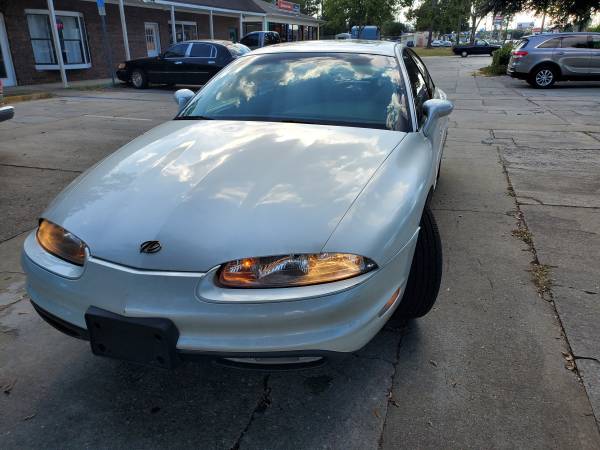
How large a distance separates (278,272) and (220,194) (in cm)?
49

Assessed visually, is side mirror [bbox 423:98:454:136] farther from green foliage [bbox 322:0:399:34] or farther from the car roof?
green foliage [bbox 322:0:399:34]

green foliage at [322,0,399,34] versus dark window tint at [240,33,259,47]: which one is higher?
green foliage at [322,0,399,34]

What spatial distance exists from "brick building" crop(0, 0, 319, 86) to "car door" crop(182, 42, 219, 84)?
4308 millimetres

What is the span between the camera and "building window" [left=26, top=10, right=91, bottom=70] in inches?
616

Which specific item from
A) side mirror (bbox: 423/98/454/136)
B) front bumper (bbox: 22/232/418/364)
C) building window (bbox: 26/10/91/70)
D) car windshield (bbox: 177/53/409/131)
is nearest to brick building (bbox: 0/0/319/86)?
building window (bbox: 26/10/91/70)

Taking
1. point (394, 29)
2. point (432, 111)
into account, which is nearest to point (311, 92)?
point (432, 111)

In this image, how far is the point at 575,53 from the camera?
14.4 metres

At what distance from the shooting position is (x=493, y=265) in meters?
3.40

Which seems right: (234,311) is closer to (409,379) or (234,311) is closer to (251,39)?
(409,379)

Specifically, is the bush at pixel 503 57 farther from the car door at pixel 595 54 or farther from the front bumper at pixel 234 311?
the front bumper at pixel 234 311

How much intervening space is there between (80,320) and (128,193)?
580 mm

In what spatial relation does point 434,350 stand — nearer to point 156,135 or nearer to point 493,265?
point 493,265

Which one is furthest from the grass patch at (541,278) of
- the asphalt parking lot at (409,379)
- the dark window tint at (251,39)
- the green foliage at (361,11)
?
the green foliage at (361,11)

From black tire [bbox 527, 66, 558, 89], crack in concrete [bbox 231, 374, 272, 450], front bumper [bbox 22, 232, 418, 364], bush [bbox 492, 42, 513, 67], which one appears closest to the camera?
front bumper [bbox 22, 232, 418, 364]
